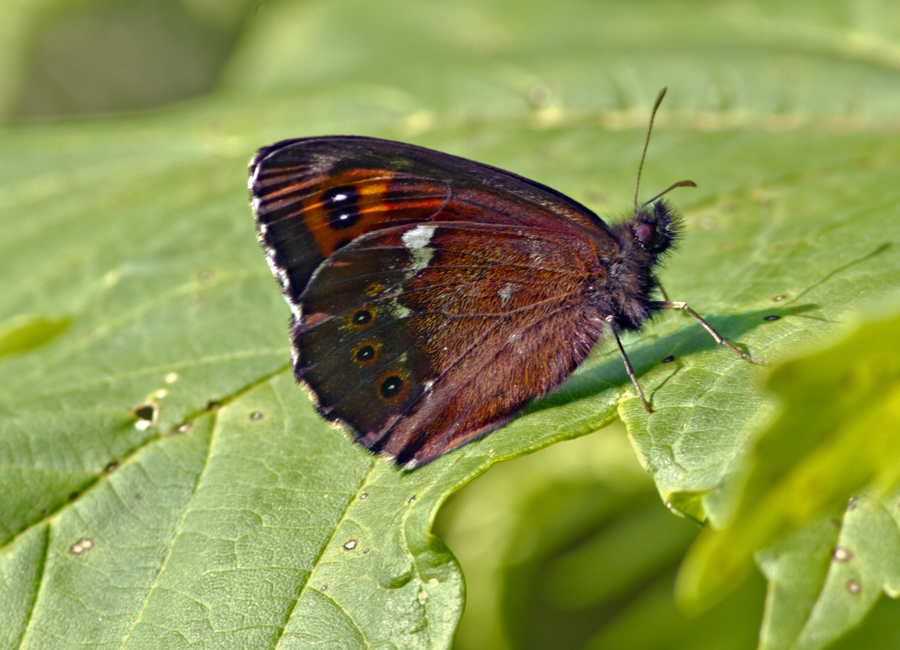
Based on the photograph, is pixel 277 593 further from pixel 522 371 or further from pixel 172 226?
pixel 172 226

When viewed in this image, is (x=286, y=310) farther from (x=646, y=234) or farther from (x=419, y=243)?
(x=646, y=234)

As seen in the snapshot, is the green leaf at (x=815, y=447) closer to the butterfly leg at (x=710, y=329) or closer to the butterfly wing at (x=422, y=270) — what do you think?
the butterfly leg at (x=710, y=329)

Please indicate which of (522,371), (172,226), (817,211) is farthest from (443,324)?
(172,226)

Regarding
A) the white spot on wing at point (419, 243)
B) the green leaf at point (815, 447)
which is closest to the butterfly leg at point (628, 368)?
the white spot on wing at point (419, 243)

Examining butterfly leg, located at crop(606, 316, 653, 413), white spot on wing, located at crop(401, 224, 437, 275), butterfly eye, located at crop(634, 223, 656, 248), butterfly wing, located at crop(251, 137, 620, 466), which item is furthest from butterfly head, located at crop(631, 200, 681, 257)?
white spot on wing, located at crop(401, 224, 437, 275)

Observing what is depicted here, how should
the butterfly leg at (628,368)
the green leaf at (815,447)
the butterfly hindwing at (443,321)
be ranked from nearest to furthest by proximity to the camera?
the green leaf at (815,447)
the butterfly leg at (628,368)
the butterfly hindwing at (443,321)

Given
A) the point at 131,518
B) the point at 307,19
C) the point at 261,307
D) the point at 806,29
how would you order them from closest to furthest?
1. the point at 131,518
2. the point at 261,307
3. the point at 806,29
4. the point at 307,19

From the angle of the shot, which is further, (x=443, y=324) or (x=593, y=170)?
(x=593, y=170)
